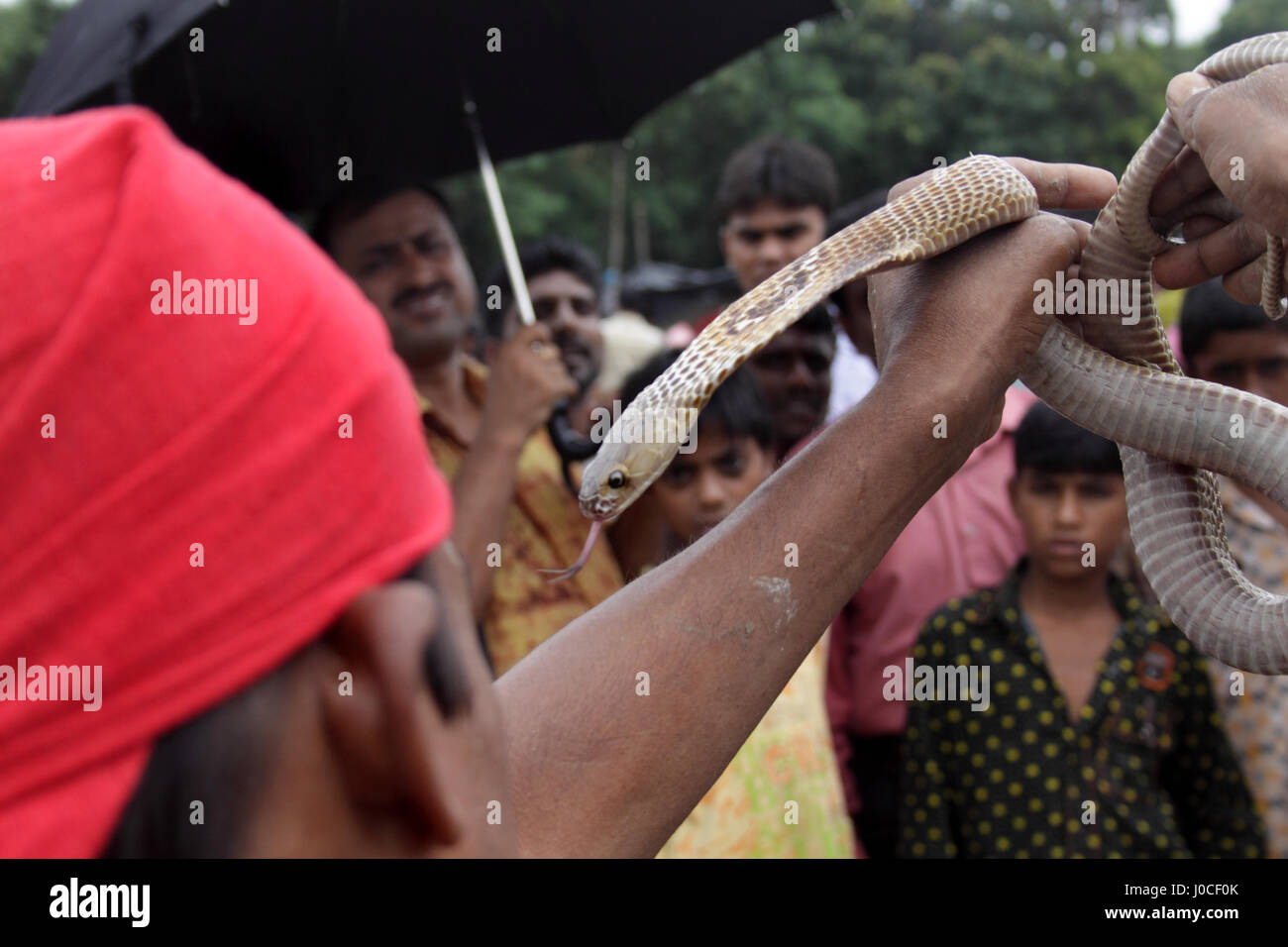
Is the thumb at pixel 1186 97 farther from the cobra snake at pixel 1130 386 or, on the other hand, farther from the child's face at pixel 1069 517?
the child's face at pixel 1069 517

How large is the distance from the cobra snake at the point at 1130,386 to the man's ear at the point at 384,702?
3.23 ft

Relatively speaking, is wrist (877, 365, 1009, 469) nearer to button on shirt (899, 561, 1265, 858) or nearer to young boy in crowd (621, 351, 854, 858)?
young boy in crowd (621, 351, 854, 858)

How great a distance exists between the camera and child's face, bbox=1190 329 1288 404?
12.0 feet

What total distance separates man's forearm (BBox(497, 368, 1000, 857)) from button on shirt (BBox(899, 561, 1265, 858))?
2072 millimetres

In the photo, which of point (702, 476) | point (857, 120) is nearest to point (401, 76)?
point (702, 476)

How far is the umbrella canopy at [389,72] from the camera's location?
12.0ft

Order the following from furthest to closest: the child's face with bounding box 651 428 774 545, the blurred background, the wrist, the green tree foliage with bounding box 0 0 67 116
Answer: the blurred background
the green tree foliage with bounding box 0 0 67 116
the child's face with bounding box 651 428 774 545
the wrist

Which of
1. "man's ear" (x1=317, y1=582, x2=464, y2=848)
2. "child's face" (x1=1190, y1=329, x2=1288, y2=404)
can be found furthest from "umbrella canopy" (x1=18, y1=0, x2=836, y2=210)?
"man's ear" (x1=317, y1=582, x2=464, y2=848)

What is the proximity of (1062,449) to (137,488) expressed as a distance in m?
3.30

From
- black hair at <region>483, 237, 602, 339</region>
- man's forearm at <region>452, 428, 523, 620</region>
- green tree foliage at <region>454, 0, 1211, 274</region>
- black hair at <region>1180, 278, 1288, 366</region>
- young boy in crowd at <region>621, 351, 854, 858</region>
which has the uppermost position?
green tree foliage at <region>454, 0, 1211, 274</region>

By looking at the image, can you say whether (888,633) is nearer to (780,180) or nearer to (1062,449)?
(1062,449)

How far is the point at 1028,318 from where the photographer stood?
5.49 feet

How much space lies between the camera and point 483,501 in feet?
11.6

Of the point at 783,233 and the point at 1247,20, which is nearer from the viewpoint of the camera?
the point at 783,233
